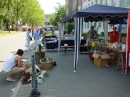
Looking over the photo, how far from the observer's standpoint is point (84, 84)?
21.4 ft

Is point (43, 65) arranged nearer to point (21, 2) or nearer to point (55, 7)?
point (21, 2)

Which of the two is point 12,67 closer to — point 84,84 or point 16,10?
point 84,84

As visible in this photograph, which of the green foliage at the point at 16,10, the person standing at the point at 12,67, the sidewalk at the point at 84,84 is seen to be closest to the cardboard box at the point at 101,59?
the sidewalk at the point at 84,84

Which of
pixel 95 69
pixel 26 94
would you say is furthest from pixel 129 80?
pixel 26 94

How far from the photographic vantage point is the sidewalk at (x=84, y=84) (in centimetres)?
568

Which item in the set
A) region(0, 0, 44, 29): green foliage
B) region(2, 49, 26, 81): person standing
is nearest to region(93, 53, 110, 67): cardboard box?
region(2, 49, 26, 81): person standing

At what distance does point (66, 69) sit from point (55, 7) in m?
69.0

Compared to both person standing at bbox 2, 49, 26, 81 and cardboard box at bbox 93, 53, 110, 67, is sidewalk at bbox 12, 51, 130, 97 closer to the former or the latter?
cardboard box at bbox 93, 53, 110, 67

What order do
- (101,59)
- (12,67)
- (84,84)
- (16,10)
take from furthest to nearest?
(16,10) < (101,59) < (12,67) < (84,84)

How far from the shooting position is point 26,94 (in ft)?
18.7

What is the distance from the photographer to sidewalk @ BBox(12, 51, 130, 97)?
224 inches

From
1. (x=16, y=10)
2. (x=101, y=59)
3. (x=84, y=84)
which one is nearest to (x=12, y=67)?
(x=84, y=84)

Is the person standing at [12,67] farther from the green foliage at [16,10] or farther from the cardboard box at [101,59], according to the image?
the green foliage at [16,10]

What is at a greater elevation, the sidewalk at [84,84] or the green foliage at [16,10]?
the green foliage at [16,10]
